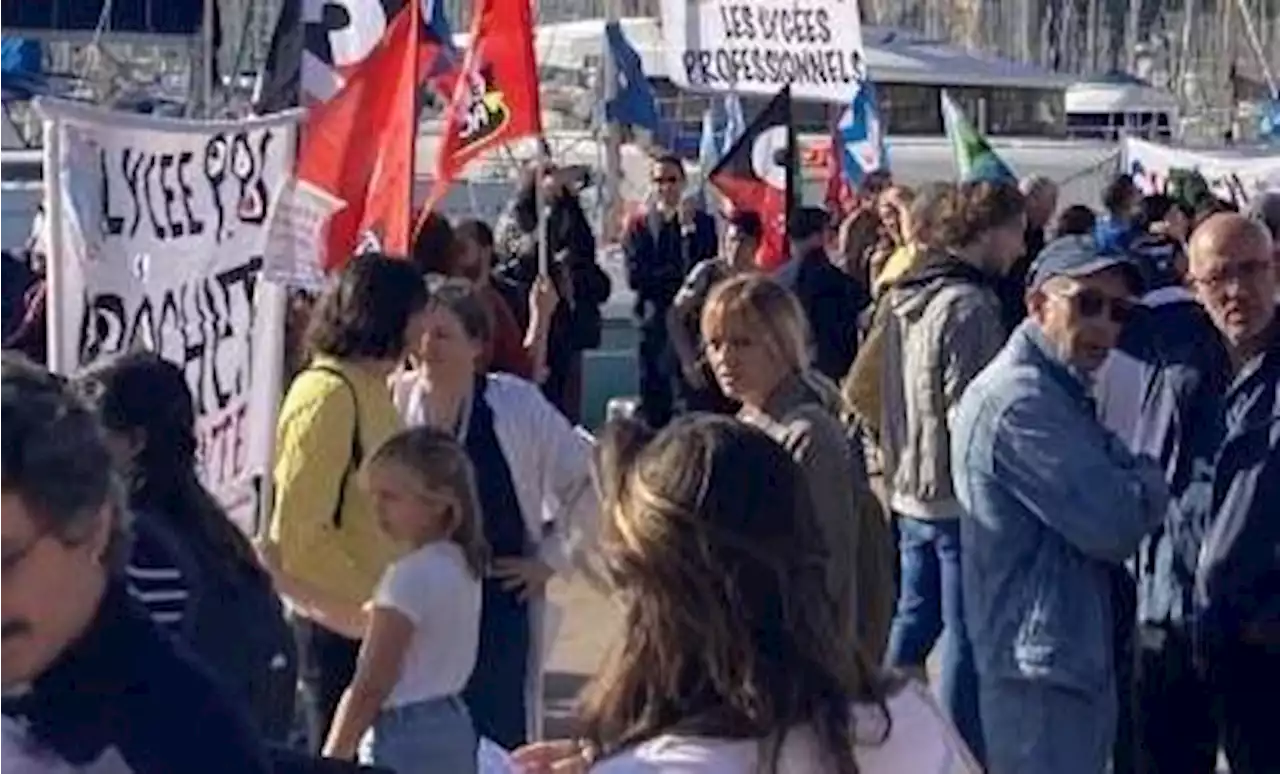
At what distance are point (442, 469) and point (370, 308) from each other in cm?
74

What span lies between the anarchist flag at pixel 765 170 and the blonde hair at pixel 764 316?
8386mm

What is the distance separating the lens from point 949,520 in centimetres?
865

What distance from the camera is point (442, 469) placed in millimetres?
6055

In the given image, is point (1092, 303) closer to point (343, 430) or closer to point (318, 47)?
point (343, 430)

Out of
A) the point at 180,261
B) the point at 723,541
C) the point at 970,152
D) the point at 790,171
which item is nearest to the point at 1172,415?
the point at 180,261

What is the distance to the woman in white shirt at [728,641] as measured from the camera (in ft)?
11.3

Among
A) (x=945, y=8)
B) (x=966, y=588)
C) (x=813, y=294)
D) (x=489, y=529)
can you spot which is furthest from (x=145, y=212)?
(x=945, y=8)

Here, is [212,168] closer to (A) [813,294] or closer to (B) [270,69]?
(B) [270,69]

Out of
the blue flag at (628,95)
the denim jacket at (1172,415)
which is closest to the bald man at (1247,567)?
the denim jacket at (1172,415)

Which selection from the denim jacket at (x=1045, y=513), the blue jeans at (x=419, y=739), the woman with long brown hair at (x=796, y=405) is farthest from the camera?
the denim jacket at (x=1045, y=513)

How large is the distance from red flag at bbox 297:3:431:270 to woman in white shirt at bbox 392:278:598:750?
113 cm

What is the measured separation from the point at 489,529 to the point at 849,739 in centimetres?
382

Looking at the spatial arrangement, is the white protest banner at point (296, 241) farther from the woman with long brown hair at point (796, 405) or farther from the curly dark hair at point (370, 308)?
the woman with long brown hair at point (796, 405)

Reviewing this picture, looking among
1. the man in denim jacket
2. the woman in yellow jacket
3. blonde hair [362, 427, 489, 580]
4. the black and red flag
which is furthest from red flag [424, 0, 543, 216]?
blonde hair [362, 427, 489, 580]
